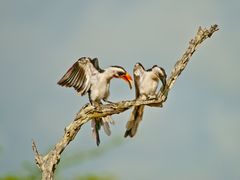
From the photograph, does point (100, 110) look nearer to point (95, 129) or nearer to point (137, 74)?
point (95, 129)

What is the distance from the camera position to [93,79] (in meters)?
12.0

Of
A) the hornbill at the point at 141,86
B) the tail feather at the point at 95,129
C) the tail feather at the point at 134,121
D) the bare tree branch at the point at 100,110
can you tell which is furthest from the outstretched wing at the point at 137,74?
the bare tree branch at the point at 100,110

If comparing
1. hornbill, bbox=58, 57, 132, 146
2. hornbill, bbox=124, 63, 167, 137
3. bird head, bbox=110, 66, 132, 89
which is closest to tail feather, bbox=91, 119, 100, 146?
hornbill, bbox=58, 57, 132, 146

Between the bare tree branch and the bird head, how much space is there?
1.02 meters

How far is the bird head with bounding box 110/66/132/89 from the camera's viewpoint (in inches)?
464

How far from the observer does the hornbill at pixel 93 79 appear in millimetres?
11797

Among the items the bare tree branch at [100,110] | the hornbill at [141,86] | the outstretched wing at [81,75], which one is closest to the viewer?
the bare tree branch at [100,110]

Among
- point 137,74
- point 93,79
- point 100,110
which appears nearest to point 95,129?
point 93,79

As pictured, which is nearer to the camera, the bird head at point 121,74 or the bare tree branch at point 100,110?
the bare tree branch at point 100,110

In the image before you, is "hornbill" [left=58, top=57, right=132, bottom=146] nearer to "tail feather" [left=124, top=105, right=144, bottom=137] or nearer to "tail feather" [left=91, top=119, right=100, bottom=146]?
"tail feather" [left=91, top=119, right=100, bottom=146]

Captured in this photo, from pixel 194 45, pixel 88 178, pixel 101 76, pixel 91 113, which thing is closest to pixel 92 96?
pixel 101 76

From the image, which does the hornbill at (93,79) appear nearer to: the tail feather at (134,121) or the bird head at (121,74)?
the bird head at (121,74)

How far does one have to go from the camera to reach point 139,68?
40.4 feet

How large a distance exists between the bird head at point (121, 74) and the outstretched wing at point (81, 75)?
1.29ft
